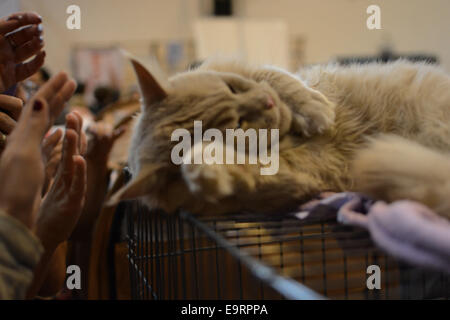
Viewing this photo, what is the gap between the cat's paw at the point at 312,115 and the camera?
0.73m

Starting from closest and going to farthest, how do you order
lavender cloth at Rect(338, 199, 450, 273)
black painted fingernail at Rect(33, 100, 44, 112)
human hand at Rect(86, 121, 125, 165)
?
lavender cloth at Rect(338, 199, 450, 273) < black painted fingernail at Rect(33, 100, 44, 112) < human hand at Rect(86, 121, 125, 165)

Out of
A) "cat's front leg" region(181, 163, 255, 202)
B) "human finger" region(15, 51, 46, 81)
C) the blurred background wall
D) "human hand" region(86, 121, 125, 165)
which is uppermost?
the blurred background wall

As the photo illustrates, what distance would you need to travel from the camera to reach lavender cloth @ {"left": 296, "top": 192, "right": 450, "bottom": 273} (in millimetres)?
428

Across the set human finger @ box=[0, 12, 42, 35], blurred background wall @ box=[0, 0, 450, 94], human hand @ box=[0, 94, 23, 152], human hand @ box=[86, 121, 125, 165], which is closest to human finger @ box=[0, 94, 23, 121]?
human hand @ box=[0, 94, 23, 152]

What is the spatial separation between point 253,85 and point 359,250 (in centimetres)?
34

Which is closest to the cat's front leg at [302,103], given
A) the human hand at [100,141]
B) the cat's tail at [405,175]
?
the cat's tail at [405,175]

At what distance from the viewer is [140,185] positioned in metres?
0.64

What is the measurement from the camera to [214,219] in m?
0.65

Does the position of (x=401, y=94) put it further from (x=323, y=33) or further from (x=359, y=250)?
(x=323, y=33)

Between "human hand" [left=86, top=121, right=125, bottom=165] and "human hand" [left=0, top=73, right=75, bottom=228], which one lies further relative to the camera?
"human hand" [left=86, top=121, right=125, bottom=165]

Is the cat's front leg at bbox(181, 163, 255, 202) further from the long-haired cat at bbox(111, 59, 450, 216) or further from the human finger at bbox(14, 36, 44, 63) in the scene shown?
the human finger at bbox(14, 36, 44, 63)

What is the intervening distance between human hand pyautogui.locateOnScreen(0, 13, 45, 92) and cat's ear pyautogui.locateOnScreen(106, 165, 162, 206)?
403 millimetres

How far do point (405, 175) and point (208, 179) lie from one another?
0.26 meters
